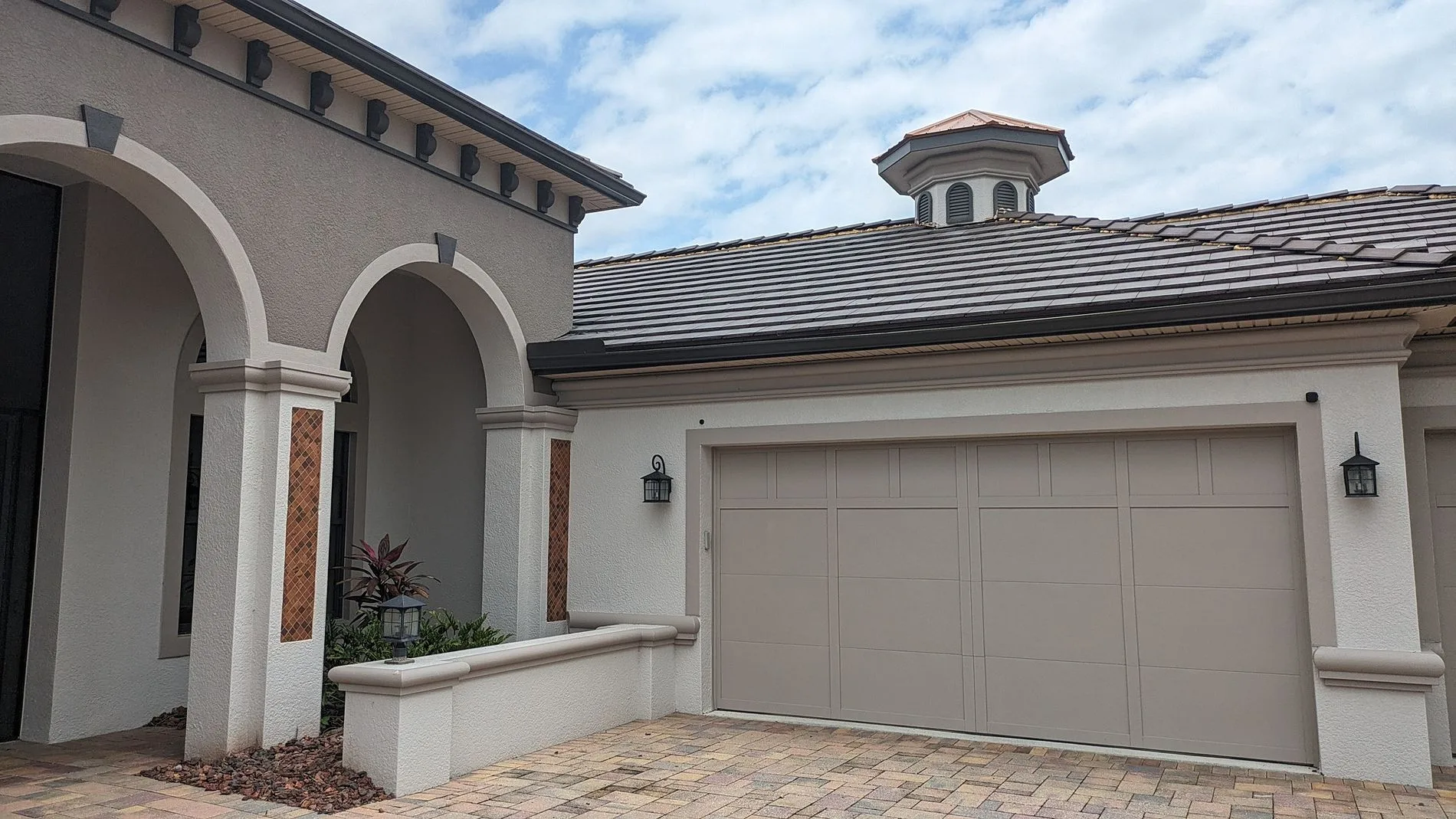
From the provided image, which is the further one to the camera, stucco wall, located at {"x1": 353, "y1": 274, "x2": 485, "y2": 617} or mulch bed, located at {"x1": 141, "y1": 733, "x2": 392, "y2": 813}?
stucco wall, located at {"x1": 353, "y1": 274, "x2": 485, "y2": 617}

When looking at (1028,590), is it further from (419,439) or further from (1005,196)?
(1005,196)

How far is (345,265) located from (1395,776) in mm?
7488

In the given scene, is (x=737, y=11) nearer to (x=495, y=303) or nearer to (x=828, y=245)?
(x=828, y=245)

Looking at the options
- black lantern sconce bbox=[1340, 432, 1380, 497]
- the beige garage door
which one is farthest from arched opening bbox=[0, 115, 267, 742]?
black lantern sconce bbox=[1340, 432, 1380, 497]

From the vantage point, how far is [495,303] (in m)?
8.45

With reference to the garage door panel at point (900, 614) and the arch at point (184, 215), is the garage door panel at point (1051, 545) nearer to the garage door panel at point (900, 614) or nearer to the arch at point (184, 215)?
the garage door panel at point (900, 614)

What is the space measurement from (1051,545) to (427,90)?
5560mm

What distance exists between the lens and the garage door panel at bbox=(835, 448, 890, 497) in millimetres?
7898

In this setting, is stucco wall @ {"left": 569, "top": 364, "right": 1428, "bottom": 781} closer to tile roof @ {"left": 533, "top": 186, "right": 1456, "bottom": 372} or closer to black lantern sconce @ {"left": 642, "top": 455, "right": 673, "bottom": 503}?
black lantern sconce @ {"left": 642, "top": 455, "right": 673, "bottom": 503}

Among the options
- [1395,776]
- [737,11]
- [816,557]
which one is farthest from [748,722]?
[737,11]

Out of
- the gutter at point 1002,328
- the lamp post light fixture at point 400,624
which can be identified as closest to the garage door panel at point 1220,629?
the gutter at point 1002,328

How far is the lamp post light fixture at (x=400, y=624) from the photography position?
6102 mm

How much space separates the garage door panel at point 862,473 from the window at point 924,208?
5707 mm

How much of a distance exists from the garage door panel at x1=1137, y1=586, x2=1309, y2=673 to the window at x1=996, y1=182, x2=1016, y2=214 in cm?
688
